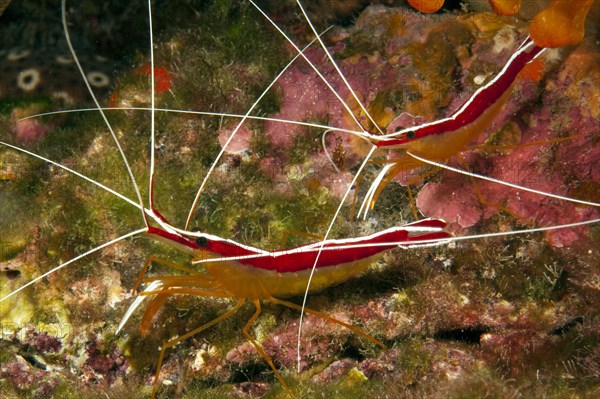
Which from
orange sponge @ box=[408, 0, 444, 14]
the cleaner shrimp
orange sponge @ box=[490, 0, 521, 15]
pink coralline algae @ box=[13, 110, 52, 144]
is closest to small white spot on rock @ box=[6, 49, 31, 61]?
pink coralline algae @ box=[13, 110, 52, 144]

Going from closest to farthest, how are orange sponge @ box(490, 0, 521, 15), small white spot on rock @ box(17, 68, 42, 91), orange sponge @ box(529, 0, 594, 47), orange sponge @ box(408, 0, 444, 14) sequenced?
orange sponge @ box(529, 0, 594, 47), orange sponge @ box(490, 0, 521, 15), orange sponge @ box(408, 0, 444, 14), small white spot on rock @ box(17, 68, 42, 91)

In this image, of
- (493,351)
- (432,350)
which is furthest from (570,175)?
(432,350)

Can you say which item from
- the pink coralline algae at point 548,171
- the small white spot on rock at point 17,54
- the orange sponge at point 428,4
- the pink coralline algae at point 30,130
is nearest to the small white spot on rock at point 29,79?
the small white spot on rock at point 17,54

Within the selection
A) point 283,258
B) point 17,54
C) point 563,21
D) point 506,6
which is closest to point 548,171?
point 563,21

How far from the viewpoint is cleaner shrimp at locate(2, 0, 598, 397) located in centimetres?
317

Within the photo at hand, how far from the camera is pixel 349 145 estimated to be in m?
4.02

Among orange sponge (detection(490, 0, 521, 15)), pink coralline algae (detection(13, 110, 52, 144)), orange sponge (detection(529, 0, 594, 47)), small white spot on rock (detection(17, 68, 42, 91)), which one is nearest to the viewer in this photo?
orange sponge (detection(529, 0, 594, 47))

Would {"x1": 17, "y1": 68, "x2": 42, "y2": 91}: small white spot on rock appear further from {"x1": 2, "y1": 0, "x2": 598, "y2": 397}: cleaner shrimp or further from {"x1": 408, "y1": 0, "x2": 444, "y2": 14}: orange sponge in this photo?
{"x1": 408, "y1": 0, "x2": 444, "y2": 14}: orange sponge

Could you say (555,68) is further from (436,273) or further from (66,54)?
(66,54)

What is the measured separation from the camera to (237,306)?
10.4 feet

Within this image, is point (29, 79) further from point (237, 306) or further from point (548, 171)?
point (548, 171)

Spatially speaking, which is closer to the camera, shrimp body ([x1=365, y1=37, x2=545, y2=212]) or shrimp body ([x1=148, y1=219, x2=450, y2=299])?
shrimp body ([x1=148, y1=219, x2=450, y2=299])

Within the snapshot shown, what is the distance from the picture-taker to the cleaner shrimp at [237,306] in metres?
3.17

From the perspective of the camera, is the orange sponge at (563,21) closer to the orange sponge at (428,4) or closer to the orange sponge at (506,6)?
the orange sponge at (506,6)
